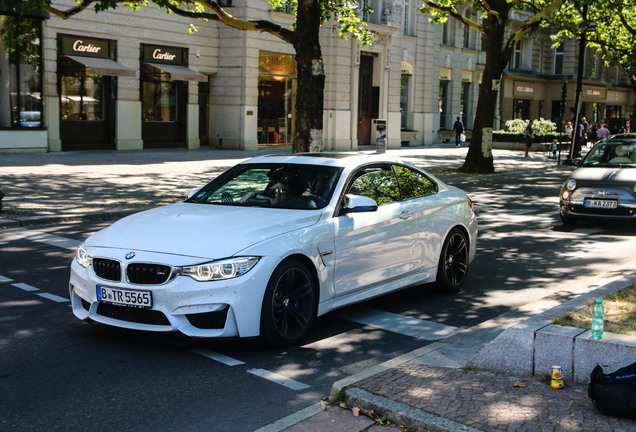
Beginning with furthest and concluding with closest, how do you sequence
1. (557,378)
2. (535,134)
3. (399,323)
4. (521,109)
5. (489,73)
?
(521,109) → (535,134) → (489,73) → (399,323) → (557,378)

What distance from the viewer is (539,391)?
4.88 metres

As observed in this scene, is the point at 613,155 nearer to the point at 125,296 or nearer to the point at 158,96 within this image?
the point at 125,296

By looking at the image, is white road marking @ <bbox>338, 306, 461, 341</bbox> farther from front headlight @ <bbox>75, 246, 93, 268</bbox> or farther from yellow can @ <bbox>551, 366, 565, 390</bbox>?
front headlight @ <bbox>75, 246, 93, 268</bbox>

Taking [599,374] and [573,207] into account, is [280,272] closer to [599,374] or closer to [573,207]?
[599,374]

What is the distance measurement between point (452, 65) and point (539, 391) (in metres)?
42.5

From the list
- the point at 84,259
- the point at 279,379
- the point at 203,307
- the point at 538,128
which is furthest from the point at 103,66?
the point at 538,128

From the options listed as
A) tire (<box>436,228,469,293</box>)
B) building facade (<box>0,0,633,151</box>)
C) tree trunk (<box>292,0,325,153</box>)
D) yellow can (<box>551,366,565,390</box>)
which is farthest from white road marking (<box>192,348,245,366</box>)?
building facade (<box>0,0,633,151</box>)

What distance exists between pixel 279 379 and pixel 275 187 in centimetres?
223

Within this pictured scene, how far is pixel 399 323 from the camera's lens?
713 centimetres

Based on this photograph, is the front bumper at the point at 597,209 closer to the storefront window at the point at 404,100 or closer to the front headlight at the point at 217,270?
the front headlight at the point at 217,270

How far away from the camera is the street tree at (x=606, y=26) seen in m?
30.7

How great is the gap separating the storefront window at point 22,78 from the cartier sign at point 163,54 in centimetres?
473

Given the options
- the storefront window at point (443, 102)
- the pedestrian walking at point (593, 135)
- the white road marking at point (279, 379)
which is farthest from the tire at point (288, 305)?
the pedestrian walking at point (593, 135)

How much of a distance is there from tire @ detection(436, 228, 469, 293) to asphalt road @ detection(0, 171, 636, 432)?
0.14m
